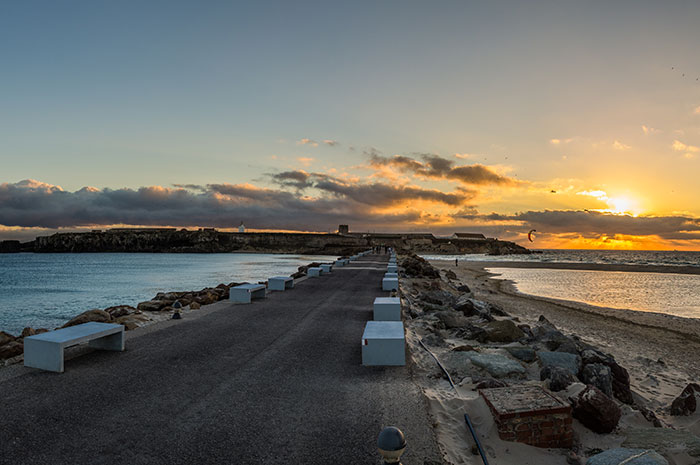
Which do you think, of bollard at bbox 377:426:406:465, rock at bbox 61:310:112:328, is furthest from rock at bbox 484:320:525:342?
rock at bbox 61:310:112:328

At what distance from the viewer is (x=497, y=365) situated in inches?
314

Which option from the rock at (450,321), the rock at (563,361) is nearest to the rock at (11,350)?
the rock at (450,321)

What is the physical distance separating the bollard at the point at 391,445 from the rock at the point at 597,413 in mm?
3709

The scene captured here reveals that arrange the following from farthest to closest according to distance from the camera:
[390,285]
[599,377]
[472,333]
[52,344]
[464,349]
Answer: [390,285] < [472,333] < [464,349] < [599,377] < [52,344]

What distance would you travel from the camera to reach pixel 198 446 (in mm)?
4539

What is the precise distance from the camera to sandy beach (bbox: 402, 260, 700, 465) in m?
5.06

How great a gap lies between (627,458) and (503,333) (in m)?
6.90

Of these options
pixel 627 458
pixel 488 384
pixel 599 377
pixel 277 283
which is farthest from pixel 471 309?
pixel 627 458

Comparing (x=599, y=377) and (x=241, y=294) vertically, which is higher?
(x=241, y=294)

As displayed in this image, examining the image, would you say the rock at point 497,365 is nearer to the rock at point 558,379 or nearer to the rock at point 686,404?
the rock at point 558,379

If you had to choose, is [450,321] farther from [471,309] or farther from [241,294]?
[241,294]

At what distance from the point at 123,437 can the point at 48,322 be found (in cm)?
2142

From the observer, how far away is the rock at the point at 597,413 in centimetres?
559

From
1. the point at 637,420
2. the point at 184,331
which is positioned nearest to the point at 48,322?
the point at 184,331
